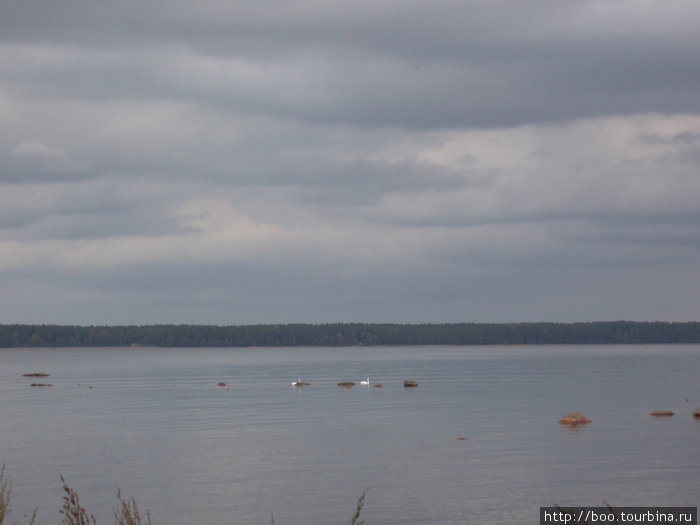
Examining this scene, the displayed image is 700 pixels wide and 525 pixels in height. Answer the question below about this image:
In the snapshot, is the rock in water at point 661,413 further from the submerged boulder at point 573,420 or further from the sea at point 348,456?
the submerged boulder at point 573,420

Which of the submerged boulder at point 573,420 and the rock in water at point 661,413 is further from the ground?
the rock in water at point 661,413

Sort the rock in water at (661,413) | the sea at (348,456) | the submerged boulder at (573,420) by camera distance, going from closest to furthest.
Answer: the sea at (348,456) → the submerged boulder at (573,420) → the rock in water at (661,413)

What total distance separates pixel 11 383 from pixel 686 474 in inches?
4340

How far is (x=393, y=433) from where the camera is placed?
56812 mm

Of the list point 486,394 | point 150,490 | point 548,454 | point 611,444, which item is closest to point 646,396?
point 486,394

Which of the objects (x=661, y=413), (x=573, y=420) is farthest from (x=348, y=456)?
(x=661, y=413)

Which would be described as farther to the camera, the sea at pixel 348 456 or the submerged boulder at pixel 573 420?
the submerged boulder at pixel 573 420

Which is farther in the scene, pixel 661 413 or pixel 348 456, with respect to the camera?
pixel 661 413

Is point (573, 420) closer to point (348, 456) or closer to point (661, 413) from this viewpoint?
point (661, 413)

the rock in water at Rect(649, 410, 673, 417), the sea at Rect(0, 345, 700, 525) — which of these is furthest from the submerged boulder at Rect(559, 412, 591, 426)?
the rock in water at Rect(649, 410, 673, 417)

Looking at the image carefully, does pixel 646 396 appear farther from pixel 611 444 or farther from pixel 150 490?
pixel 150 490

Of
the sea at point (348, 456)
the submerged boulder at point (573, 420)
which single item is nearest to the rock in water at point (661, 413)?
the sea at point (348, 456)

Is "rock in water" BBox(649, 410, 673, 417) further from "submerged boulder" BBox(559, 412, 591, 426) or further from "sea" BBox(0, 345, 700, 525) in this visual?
"submerged boulder" BBox(559, 412, 591, 426)

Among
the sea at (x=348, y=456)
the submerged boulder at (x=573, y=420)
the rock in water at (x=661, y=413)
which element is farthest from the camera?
the rock in water at (x=661, y=413)
